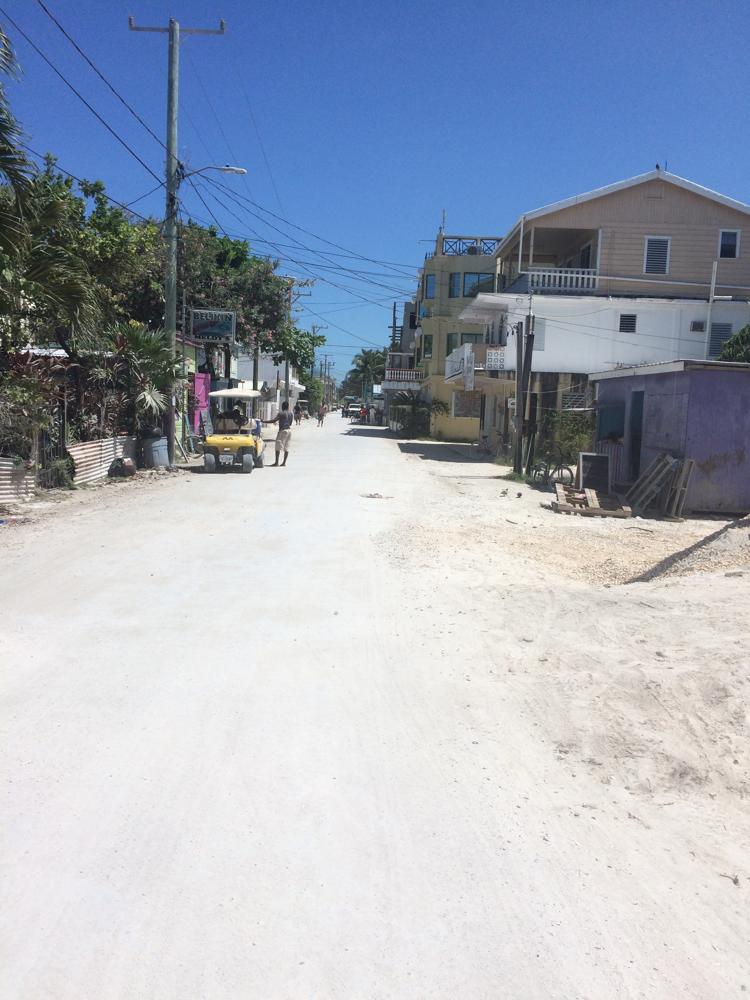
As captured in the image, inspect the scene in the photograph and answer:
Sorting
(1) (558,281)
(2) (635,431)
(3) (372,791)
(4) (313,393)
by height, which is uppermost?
(1) (558,281)

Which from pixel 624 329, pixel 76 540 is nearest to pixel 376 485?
pixel 76 540

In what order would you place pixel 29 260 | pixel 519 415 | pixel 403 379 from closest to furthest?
pixel 29 260
pixel 519 415
pixel 403 379

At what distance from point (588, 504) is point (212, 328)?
21047 millimetres

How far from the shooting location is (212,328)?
33.8m

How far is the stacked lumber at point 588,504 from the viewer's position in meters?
16.8

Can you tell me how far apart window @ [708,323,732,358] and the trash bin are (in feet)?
74.0

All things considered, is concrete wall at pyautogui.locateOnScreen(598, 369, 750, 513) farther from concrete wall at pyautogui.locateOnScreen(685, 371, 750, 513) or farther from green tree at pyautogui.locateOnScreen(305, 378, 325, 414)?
green tree at pyautogui.locateOnScreen(305, 378, 325, 414)

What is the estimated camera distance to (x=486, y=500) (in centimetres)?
1862

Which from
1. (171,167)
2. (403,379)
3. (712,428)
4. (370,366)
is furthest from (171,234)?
(370,366)

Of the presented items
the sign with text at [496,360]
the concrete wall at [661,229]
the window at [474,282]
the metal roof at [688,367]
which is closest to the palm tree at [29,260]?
the metal roof at [688,367]

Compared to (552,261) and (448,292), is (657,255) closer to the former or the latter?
(552,261)

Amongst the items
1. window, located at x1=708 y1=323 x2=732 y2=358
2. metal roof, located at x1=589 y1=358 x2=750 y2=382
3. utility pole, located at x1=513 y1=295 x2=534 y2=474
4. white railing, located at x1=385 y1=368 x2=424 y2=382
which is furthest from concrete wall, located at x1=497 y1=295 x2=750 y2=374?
white railing, located at x1=385 y1=368 x2=424 y2=382

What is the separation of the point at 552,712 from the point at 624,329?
1198 inches

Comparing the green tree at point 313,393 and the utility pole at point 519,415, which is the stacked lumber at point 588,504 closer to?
the utility pole at point 519,415
